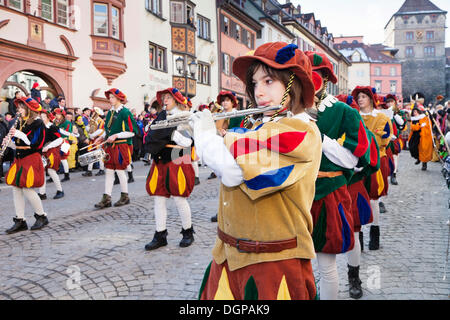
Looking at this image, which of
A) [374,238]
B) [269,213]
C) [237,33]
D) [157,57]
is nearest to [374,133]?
[374,238]

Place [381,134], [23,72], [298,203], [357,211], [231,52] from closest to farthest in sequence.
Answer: [298,203], [357,211], [381,134], [23,72], [231,52]

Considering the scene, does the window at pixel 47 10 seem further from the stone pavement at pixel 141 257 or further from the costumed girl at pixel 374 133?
the costumed girl at pixel 374 133

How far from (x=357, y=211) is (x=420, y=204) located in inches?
188

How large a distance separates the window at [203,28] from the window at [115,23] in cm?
720

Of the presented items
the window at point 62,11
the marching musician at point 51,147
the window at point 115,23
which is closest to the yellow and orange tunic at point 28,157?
the marching musician at point 51,147

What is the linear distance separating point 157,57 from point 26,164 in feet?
52.8

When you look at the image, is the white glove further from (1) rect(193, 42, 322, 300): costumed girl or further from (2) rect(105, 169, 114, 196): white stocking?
(2) rect(105, 169, 114, 196): white stocking

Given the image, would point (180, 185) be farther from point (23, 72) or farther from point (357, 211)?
point (23, 72)

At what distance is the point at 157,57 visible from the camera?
68.8 ft

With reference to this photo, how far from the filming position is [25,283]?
12.7 ft

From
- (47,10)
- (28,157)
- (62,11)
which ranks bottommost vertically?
(28,157)

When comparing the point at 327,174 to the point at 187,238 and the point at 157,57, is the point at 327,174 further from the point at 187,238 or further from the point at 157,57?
the point at 157,57

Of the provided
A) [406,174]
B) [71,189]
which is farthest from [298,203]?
[406,174]

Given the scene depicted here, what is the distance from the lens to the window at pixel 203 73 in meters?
25.2
